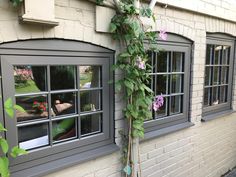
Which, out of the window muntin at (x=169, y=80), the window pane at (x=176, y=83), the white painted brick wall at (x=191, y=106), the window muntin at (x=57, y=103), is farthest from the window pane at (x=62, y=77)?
the window pane at (x=176, y=83)

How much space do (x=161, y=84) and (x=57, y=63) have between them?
4.44ft

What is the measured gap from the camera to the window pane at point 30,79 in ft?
4.99

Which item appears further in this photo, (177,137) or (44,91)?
(177,137)

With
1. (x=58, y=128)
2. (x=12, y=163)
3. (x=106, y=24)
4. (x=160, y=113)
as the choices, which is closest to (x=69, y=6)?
(x=106, y=24)

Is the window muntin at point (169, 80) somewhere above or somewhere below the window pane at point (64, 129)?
above

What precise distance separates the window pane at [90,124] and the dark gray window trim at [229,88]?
1.76 metres

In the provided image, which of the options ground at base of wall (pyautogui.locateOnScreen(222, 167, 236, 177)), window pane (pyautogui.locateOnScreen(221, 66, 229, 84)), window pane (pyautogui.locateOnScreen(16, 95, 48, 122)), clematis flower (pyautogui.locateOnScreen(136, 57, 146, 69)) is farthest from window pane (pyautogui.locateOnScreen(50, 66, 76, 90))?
ground at base of wall (pyautogui.locateOnScreen(222, 167, 236, 177))

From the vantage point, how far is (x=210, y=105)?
3.39 metres

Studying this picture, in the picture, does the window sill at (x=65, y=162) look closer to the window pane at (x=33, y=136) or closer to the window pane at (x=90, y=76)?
the window pane at (x=33, y=136)

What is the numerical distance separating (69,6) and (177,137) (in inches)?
80.4

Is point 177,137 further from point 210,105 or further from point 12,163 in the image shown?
point 12,163

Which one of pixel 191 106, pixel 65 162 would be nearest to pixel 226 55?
pixel 191 106

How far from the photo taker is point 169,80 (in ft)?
8.76

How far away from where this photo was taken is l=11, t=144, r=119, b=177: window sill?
1573 mm
